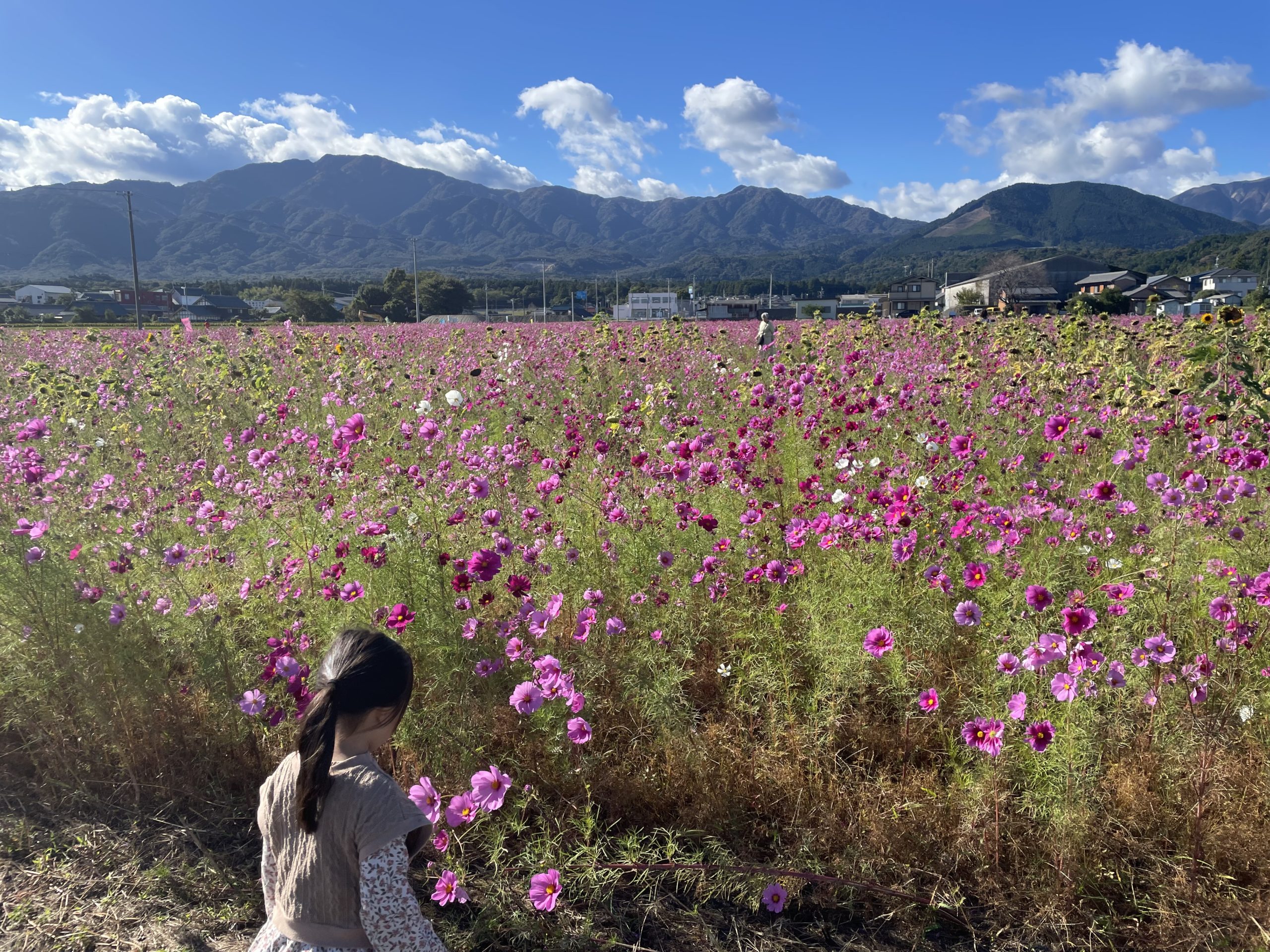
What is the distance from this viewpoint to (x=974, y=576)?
2328 mm

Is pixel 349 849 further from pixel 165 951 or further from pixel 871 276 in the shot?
pixel 871 276

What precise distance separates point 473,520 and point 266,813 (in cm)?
172

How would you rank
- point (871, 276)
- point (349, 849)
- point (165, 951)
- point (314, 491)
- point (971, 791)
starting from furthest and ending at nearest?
point (871, 276) → point (314, 491) → point (971, 791) → point (165, 951) → point (349, 849)

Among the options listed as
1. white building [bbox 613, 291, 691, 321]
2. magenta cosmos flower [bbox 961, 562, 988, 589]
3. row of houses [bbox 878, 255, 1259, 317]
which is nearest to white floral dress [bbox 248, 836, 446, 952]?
magenta cosmos flower [bbox 961, 562, 988, 589]

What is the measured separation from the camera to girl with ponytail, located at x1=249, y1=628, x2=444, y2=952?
1306 mm

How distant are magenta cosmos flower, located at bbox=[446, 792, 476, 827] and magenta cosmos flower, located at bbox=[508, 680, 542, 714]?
0.22m

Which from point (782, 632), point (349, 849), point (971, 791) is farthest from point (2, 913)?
point (971, 791)

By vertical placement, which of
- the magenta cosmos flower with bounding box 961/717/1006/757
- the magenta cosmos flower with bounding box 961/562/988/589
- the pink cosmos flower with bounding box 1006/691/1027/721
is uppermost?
the magenta cosmos flower with bounding box 961/562/988/589

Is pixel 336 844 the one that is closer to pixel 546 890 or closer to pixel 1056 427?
pixel 546 890

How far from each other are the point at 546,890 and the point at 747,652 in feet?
4.09

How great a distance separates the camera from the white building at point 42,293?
225ft

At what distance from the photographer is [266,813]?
56.4 inches

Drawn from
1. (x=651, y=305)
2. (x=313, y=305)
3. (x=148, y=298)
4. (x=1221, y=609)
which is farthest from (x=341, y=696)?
(x=148, y=298)

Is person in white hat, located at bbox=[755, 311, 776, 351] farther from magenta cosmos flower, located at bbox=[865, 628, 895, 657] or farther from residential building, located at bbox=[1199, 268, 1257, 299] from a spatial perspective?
residential building, located at bbox=[1199, 268, 1257, 299]
